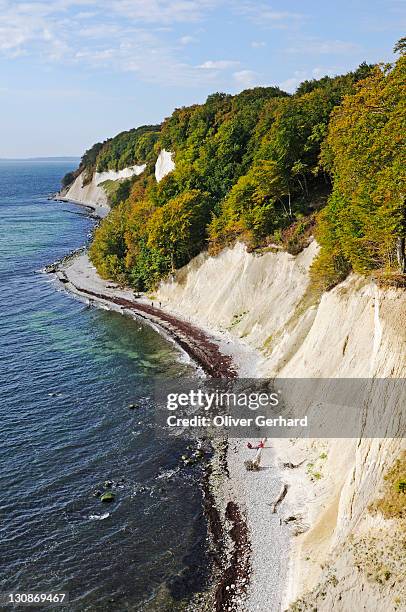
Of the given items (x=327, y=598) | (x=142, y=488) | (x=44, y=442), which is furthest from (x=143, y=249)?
(x=327, y=598)

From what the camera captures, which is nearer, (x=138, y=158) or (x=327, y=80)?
(x=327, y=80)

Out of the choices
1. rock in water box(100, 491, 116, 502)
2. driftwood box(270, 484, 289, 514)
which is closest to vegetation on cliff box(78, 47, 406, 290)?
driftwood box(270, 484, 289, 514)

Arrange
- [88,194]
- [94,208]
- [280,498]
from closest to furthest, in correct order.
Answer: [280,498] < [94,208] < [88,194]

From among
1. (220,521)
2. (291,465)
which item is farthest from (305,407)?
(220,521)

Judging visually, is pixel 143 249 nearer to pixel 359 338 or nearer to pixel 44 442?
pixel 44 442

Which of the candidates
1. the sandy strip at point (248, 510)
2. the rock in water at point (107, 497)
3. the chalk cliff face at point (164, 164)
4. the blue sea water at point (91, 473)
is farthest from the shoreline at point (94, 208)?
the rock in water at point (107, 497)

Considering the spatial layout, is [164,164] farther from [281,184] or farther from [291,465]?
[291,465]
